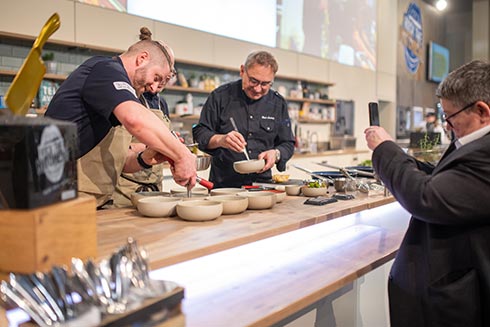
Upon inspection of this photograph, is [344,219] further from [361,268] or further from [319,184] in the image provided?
[361,268]

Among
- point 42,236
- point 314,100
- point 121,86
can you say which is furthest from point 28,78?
point 314,100

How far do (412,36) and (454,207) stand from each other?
10.3m

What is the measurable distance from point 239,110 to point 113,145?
1.35 m

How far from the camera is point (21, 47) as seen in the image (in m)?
4.38

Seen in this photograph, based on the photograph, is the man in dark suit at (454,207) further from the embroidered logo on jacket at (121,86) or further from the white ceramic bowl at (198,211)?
the embroidered logo on jacket at (121,86)

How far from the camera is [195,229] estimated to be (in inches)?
65.7

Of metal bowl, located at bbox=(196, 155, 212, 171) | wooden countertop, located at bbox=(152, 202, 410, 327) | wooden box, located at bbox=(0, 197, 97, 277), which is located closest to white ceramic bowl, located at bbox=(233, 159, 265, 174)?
metal bowl, located at bbox=(196, 155, 212, 171)

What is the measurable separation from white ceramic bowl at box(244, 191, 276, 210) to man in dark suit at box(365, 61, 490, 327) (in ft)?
1.75

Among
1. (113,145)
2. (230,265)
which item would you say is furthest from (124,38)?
(230,265)

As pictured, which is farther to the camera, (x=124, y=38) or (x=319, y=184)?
(x=124, y=38)

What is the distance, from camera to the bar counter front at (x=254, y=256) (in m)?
1.46

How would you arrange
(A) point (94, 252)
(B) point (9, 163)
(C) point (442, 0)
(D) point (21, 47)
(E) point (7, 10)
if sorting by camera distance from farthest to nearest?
(C) point (442, 0) < (D) point (21, 47) < (E) point (7, 10) < (A) point (94, 252) < (B) point (9, 163)

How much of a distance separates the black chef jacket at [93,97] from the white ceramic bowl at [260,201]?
642 millimetres

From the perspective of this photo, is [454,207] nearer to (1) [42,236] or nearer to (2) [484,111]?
(2) [484,111]
